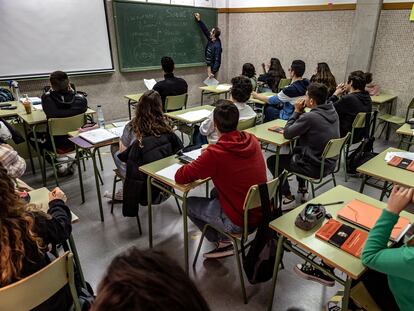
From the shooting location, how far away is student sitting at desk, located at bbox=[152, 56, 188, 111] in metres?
4.42

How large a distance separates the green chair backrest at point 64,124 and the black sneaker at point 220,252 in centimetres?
191

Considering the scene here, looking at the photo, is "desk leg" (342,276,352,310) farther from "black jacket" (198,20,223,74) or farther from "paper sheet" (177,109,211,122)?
"black jacket" (198,20,223,74)

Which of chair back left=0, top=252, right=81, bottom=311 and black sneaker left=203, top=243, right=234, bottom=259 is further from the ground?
chair back left=0, top=252, right=81, bottom=311

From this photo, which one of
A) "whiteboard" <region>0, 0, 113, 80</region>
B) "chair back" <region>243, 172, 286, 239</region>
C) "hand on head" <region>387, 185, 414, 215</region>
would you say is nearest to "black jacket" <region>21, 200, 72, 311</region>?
"chair back" <region>243, 172, 286, 239</region>

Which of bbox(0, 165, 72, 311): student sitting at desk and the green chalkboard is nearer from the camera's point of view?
bbox(0, 165, 72, 311): student sitting at desk

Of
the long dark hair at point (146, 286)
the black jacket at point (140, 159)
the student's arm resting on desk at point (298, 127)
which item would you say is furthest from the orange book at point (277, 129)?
the long dark hair at point (146, 286)

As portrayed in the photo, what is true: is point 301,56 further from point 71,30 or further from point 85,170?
point 85,170

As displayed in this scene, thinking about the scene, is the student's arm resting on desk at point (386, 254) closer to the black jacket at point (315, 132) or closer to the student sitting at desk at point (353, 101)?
the black jacket at point (315, 132)

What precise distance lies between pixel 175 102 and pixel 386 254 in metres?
3.69

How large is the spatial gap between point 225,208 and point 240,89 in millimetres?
1545

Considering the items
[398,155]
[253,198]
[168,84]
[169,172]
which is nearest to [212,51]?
[168,84]

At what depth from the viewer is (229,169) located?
1934mm

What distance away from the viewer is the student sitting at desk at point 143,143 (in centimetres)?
248

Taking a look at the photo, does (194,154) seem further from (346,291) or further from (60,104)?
(60,104)
